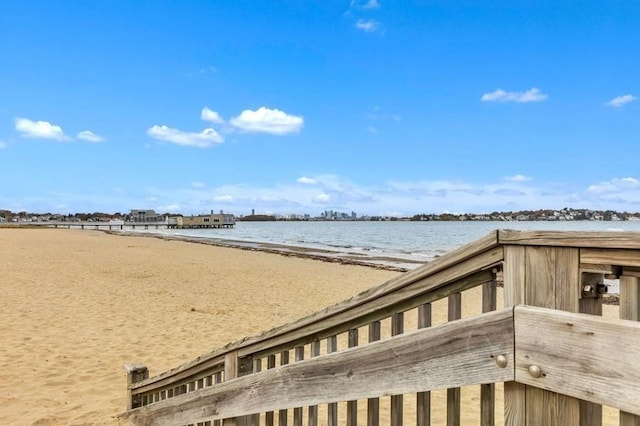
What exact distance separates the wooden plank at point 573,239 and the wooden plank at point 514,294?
30 millimetres

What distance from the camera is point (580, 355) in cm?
112

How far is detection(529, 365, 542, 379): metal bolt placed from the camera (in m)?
1.21

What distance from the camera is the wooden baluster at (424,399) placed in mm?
1568

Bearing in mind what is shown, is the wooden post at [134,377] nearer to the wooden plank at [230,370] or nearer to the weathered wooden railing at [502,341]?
the wooden plank at [230,370]

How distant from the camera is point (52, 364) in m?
6.18

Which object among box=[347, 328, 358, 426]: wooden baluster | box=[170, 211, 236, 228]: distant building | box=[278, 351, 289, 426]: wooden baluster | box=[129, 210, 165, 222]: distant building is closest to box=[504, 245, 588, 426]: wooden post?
box=[347, 328, 358, 426]: wooden baluster

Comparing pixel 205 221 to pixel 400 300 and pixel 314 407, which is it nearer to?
pixel 314 407

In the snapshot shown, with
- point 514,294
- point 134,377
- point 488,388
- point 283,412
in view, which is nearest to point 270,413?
point 283,412

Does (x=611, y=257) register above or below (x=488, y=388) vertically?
above

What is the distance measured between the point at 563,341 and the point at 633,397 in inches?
7.2

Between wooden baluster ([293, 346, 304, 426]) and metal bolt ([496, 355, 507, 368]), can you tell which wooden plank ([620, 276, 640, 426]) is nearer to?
metal bolt ([496, 355, 507, 368])

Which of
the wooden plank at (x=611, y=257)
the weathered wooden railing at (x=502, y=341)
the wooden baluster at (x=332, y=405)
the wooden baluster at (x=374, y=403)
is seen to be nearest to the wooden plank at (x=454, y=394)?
the weathered wooden railing at (x=502, y=341)

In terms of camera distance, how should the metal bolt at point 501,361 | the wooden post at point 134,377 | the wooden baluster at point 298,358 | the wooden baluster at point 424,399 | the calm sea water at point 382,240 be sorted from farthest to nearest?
the calm sea water at point 382,240, the wooden post at point 134,377, the wooden baluster at point 298,358, the wooden baluster at point 424,399, the metal bolt at point 501,361

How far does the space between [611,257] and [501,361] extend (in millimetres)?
431
